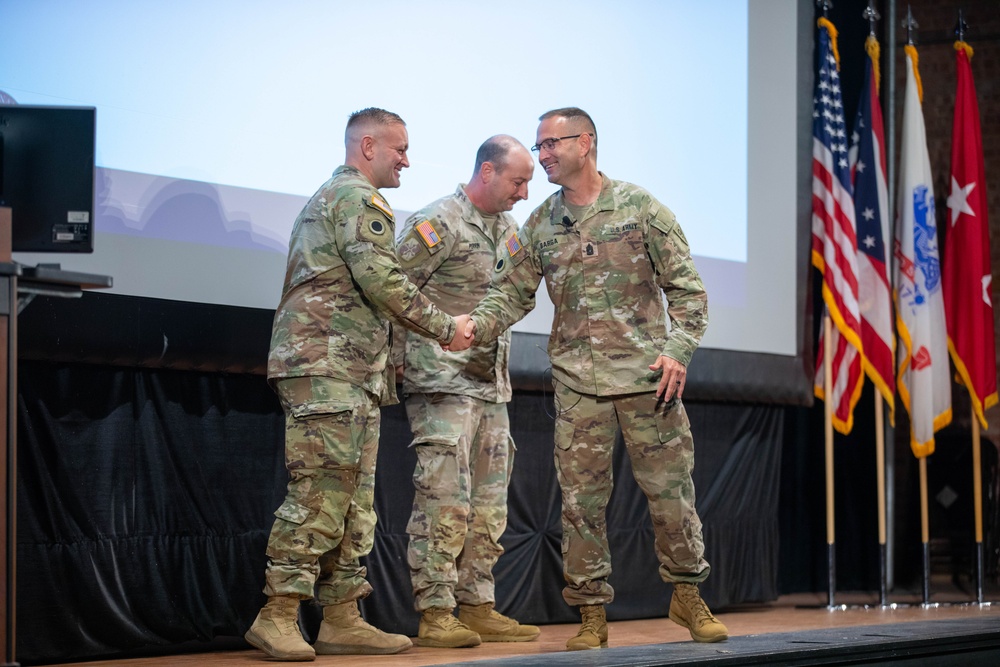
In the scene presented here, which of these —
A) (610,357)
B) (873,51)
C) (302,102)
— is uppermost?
(873,51)

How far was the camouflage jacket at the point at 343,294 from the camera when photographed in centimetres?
340

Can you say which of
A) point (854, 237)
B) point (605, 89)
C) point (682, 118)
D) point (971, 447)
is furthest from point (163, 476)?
point (971, 447)

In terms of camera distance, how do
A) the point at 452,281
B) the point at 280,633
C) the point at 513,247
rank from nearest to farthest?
the point at 280,633 < the point at 513,247 < the point at 452,281

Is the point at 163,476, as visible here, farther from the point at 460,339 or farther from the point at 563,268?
the point at 563,268

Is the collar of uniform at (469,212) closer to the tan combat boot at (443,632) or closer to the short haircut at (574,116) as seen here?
the short haircut at (574,116)

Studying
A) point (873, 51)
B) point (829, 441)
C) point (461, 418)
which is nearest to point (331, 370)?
point (461, 418)

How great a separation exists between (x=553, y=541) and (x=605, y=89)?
2.00 meters

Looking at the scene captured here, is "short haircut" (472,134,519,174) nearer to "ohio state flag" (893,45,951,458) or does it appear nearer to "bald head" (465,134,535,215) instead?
"bald head" (465,134,535,215)

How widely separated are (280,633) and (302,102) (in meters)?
1.86

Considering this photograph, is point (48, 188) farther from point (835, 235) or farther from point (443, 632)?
point (835, 235)

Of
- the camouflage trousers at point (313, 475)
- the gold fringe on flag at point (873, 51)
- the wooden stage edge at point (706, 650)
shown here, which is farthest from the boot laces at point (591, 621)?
the gold fringe on flag at point (873, 51)

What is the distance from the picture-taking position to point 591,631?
3.56m

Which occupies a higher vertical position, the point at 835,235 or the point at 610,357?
the point at 835,235

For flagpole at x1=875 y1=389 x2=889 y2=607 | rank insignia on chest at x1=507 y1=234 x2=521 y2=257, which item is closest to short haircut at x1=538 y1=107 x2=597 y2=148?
rank insignia on chest at x1=507 y1=234 x2=521 y2=257
